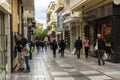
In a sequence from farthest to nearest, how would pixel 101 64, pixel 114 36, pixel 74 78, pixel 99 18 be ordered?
pixel 99 18, pixel 114 36, pixel 101 64, pixel 74 78

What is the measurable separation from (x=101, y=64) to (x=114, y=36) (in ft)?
8.23

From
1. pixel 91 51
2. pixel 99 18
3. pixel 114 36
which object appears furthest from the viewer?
pixel 91 51

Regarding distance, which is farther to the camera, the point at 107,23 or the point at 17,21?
the point at 107,23

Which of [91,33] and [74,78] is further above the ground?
[91,33]

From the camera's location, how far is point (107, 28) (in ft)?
84.1

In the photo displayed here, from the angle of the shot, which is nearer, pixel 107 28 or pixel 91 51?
pixel 107 28

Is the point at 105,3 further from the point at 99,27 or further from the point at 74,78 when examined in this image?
the point at 74,78

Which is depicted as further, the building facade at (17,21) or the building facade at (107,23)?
the building facade at (107,23)

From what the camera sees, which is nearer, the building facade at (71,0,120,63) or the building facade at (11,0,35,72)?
the building facade at (11,0,35,72)

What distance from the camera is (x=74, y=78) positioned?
15430 millimetres

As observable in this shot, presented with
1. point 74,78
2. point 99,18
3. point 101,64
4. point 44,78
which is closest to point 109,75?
point 74,78

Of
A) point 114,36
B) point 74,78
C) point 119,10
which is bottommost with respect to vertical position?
point 74,78

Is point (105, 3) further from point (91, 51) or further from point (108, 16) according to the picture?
point (91, 51)

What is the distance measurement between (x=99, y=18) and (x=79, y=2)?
7.41 ft
